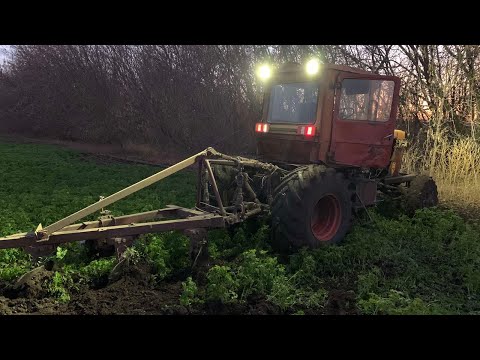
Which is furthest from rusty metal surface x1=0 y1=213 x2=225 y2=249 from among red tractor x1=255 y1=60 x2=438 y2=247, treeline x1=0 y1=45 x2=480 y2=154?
treeline x1=0 y1=45 x2=480 y2=154

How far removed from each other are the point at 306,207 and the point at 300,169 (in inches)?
19.1

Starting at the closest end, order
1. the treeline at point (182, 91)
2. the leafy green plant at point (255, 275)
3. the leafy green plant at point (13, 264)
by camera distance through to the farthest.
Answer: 1. the leafy green plant at point (255, 275)
2. the leafy green plant at point (13, 264)
3. the treeline at point (182, 91)

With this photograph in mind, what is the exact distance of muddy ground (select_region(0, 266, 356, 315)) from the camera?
3717mm

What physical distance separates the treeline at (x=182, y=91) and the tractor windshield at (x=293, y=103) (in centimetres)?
448

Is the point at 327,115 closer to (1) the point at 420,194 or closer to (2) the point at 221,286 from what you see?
(1) the point at 420,194

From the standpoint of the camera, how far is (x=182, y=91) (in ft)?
64.9

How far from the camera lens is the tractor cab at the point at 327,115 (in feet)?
18.2

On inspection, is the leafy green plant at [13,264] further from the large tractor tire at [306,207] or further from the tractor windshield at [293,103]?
the tractor windshield at [293,103]

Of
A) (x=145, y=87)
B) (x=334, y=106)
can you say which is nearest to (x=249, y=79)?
(x=145, y=87)

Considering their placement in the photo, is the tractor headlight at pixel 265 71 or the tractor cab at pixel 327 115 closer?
the tractor cab at pixel 327 115

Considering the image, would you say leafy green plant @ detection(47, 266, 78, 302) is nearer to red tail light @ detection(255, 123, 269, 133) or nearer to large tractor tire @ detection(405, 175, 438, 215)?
red tail light @ detection(255, 123, 269, 133)

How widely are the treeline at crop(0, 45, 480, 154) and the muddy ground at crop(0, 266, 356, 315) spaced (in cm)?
672

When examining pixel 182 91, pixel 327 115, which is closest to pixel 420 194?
pixel 327 115

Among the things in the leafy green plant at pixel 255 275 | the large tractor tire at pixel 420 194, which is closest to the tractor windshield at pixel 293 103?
the leafy green plant at pixel 255 275
